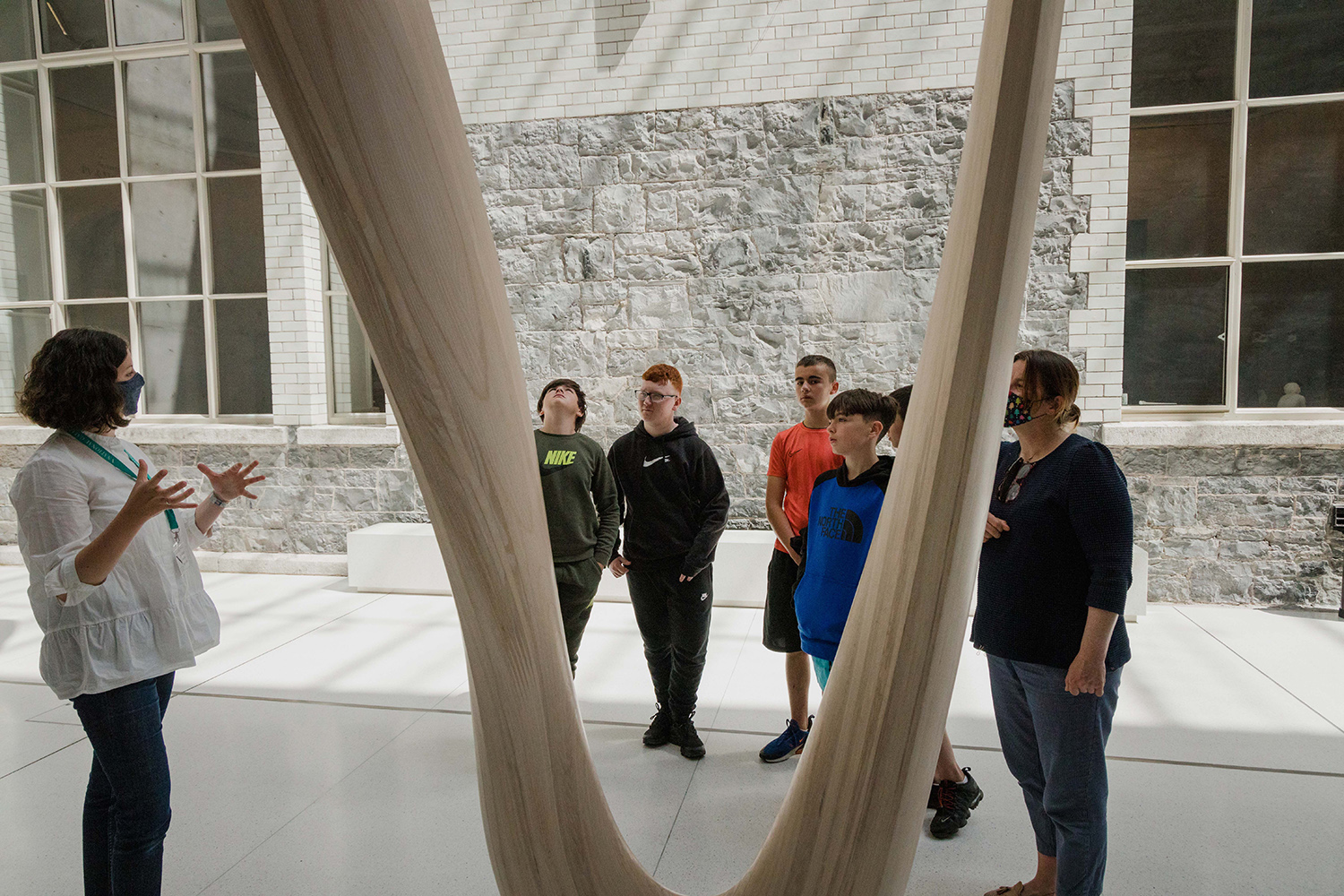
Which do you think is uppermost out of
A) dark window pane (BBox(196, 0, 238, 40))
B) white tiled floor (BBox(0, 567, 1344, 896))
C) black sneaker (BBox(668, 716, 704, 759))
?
dark window pane (BBox(196, 0, 238, 40))

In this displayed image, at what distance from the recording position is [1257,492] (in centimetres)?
561

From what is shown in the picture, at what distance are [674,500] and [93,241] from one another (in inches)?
283

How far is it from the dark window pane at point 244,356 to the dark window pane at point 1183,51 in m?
7.31

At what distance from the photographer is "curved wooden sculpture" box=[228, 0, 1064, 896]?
324mm

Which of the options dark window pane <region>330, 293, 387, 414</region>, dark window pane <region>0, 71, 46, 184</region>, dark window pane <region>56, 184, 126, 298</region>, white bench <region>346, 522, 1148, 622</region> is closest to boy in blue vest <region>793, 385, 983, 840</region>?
white bench <region>346, 522, 1148, 622</region>

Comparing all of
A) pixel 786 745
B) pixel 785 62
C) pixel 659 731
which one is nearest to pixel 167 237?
pixel 785 62

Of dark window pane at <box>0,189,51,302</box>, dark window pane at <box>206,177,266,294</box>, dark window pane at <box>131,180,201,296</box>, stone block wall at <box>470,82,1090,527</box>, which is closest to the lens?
stone block wall at <box>470,82,1090,527</box>

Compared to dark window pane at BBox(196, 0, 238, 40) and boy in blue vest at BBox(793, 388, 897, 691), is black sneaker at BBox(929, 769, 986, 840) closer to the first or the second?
boy in blue vest at BBox(793, 388, 897, 691)

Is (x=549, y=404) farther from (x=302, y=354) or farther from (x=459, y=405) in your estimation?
(x=302, y=354)

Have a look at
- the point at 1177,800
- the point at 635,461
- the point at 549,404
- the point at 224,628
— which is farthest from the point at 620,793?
the point at 224,628

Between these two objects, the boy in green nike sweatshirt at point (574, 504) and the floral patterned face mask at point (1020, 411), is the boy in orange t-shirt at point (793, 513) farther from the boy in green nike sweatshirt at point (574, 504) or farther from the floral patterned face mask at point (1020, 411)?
the floral patterned face mask at point (1020, 411)

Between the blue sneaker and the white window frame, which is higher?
the white window frame

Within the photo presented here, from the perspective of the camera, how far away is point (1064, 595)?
1907mm

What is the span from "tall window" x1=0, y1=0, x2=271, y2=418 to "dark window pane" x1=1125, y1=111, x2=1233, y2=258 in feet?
23.5
